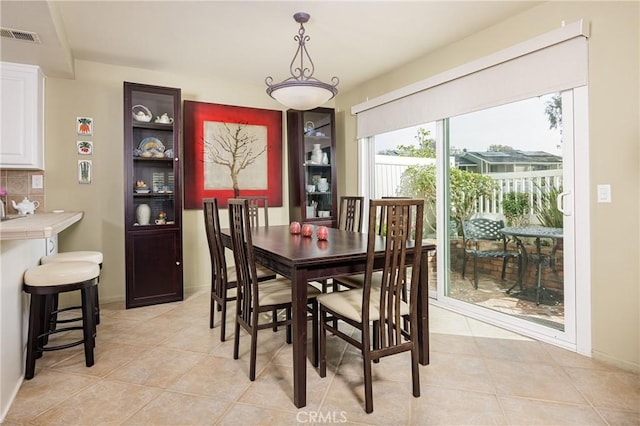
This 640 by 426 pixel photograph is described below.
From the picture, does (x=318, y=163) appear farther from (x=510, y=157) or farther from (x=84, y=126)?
(x=84, y=126)

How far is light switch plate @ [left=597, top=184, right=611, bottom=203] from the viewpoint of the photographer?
2.41 meters

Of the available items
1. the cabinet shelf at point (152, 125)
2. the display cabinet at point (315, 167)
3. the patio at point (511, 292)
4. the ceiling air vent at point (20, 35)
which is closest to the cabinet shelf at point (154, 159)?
the cabinet shelf at point (152, 125)

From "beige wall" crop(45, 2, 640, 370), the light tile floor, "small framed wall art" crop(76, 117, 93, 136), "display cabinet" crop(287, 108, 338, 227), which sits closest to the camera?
the light tile floor

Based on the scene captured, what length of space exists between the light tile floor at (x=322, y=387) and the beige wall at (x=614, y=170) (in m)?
0.27

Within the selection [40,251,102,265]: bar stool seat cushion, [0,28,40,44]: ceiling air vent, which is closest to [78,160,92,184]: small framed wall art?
[40,251,102,265]: bar stool seat cushion

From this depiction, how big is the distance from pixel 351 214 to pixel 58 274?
2.45 m

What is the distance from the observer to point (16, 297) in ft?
7.18

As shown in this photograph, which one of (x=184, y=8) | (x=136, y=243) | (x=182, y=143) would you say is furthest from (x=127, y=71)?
(x=136, y=243)

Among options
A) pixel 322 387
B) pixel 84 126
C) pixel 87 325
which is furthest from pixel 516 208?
pixel 84 126

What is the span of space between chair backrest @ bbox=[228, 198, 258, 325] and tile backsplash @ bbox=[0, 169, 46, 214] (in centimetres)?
250

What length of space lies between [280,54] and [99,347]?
3.01 m

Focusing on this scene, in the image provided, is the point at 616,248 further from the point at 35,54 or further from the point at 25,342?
the point at 35,54

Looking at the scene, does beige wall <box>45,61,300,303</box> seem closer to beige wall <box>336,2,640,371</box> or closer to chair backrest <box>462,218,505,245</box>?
chair backrest <box>462,218,505,245</box>

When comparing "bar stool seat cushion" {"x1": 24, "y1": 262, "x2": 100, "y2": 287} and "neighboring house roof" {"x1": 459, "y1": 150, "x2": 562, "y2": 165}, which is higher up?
"neighboring house roof" {"x1": 459, "y1": 150, "x2": 562, "y2": 165}
